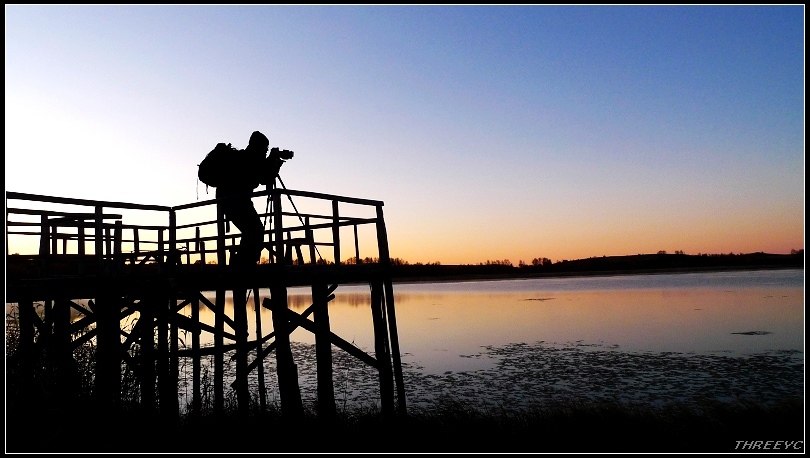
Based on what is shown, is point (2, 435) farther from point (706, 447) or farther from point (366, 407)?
point (706, 447)

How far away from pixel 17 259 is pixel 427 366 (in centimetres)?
1322

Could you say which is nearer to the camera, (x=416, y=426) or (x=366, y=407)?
(x=416, y=426)

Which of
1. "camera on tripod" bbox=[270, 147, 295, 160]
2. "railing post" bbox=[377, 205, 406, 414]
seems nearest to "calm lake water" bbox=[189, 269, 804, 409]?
"railing post" bbox=[377, 205, 406, 414]

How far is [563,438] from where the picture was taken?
34.5ft

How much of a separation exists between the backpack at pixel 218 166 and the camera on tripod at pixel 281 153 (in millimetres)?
724

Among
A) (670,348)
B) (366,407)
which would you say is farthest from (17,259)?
(670,348)

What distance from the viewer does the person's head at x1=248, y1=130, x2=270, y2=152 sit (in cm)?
1141

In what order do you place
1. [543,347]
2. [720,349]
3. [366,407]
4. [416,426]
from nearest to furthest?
[416,426]
[366,407]
[720,349]
[543,347]

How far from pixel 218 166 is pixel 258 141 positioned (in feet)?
2.88

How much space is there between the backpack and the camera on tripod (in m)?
0.72

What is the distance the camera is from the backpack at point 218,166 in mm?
11062

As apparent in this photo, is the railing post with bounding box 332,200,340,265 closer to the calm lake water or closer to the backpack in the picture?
the backpack

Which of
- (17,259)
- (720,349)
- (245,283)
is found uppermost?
(17,259)

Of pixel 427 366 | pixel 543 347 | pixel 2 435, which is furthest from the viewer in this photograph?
pixel 543 347
